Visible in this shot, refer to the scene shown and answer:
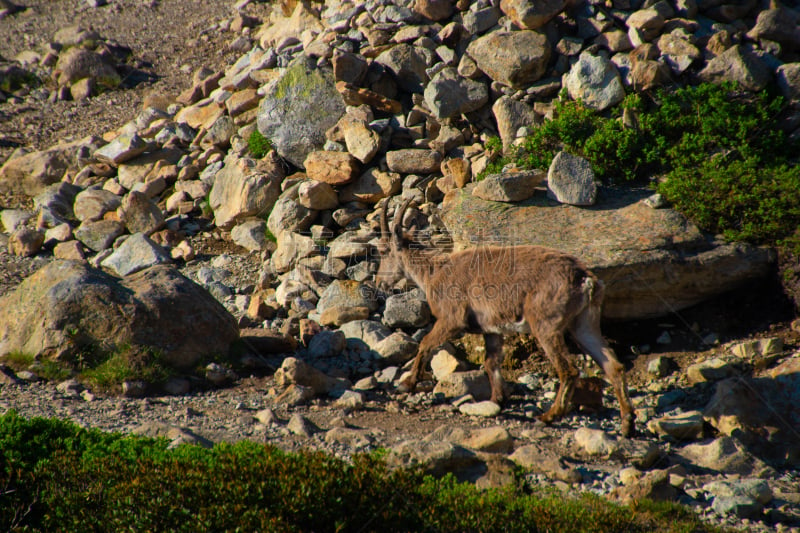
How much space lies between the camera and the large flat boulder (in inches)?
352

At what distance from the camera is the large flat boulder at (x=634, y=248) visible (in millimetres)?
8953

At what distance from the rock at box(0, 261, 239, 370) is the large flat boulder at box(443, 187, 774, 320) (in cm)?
409

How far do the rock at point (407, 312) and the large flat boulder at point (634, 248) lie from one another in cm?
117

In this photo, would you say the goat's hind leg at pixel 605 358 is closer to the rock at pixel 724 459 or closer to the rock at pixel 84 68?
the rock at pixel 724 459

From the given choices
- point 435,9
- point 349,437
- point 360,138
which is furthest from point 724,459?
point 435,9

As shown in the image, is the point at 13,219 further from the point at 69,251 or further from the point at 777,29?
the point at 777,29

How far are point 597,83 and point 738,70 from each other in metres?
2.47

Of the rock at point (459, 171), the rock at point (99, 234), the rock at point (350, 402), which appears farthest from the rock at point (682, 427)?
the rock at point (99, 234)

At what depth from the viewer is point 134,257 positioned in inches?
479

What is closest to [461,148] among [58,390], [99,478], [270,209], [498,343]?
[270,209]

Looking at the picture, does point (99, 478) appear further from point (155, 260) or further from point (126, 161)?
point (126, 161)

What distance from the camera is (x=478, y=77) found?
12.6m

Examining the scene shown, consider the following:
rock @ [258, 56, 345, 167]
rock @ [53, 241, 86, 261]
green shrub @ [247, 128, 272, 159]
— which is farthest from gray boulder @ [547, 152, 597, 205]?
rock @ [53, 241, 86, 261]

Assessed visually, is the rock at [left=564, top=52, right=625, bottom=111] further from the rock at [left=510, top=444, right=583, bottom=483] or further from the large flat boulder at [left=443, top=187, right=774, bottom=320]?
the rock at [left=510, top=444, right=583, bottom=483]
